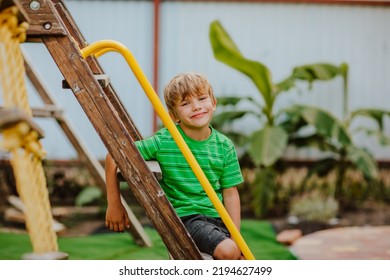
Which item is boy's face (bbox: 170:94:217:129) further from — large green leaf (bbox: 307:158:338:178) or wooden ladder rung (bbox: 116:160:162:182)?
large green leaf (bbox: 307:158:338:178)

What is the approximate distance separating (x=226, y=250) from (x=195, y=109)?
54cm

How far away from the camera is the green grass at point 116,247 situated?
10.8 feet

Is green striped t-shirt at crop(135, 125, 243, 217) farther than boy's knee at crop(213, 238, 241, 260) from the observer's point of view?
Yes

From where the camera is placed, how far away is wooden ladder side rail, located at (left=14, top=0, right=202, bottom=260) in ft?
6.88

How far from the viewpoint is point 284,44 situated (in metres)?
5.06

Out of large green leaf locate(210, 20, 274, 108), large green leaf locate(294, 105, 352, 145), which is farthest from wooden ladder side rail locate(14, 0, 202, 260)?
large green leaf locate(294, 105, 352, 145)

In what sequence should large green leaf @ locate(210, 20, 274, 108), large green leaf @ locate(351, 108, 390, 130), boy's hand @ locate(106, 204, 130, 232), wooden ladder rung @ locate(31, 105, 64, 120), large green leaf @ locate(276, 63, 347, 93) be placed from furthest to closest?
large green leaf @ locate(351, 108, 390, 130), large green leaf @ locate(276, 63, 347, 93), large green leaf @ locate(210, 20, 274, 108), wooden ladder rung @ locate(31, 105, 64, 120), boy's hand @ locate(106, 204, 130, 232)

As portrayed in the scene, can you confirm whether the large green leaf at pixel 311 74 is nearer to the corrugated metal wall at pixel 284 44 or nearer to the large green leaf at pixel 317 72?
the large green leaf at pixel 317 72

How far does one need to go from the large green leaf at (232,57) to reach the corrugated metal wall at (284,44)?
1.61 feet

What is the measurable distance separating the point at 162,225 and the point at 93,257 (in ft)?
4.01

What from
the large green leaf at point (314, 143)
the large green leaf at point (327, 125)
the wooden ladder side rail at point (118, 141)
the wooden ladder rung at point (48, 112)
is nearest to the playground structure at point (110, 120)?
the wooden ladder side rail at point (118, 141)

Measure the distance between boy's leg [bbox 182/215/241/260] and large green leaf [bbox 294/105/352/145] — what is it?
2233 mm
